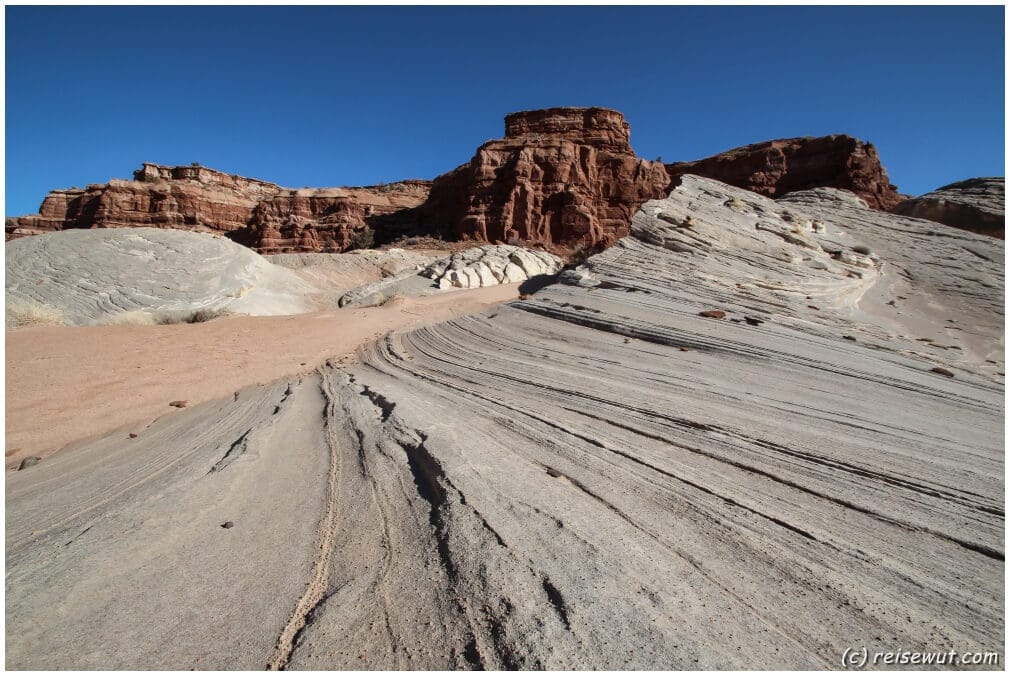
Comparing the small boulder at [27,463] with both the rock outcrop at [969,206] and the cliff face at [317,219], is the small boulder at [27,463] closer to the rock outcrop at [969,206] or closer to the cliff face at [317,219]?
the rock outcrop at [969,206]

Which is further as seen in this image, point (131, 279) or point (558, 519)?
point (131, 279)

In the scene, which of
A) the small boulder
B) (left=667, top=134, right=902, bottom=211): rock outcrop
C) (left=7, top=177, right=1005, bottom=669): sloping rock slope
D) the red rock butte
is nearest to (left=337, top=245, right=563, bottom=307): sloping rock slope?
the small boulder

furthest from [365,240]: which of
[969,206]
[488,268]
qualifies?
[969,206]

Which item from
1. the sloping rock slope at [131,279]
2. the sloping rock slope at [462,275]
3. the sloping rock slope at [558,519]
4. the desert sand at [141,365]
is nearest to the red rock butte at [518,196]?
the sloping rock slope at [462,275]

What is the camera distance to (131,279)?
859cm

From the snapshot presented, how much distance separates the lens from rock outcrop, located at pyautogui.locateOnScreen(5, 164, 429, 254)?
34.1 m

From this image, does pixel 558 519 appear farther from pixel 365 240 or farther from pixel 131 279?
pixel 365 240

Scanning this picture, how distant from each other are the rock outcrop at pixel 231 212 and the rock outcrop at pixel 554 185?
8.20m

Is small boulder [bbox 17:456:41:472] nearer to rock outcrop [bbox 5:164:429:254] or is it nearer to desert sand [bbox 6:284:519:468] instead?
desert sand [bbox 6:284:519:468]

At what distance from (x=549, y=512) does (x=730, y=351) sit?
2459 mm

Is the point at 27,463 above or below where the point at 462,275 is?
below

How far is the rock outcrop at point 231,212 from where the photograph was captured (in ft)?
112

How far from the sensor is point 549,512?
63.2 inches

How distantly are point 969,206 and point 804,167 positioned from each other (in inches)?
1190
